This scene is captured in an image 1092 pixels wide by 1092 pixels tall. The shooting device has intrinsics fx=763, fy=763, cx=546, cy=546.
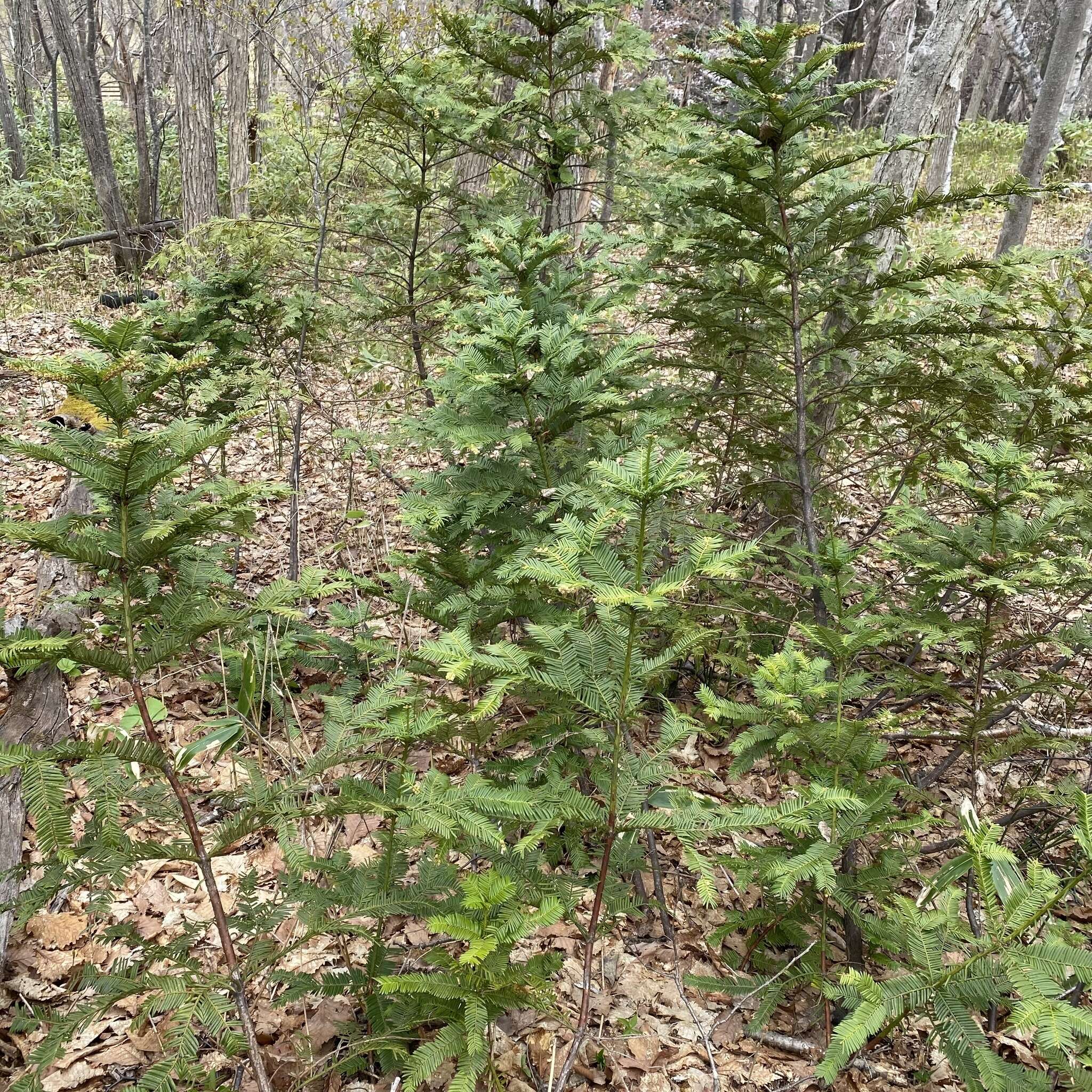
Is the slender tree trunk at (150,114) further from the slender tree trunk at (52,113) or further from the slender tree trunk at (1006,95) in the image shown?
the slender tree trunk at (1006,95)

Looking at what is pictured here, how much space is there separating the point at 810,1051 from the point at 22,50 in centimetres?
2119

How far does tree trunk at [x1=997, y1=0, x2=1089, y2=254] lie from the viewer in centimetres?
654

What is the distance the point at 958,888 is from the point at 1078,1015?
0.60m

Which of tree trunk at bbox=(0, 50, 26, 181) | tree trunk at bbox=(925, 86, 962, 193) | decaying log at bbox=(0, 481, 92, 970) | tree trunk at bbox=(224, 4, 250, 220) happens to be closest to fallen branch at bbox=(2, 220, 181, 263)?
tree trunk at bbox=(224, 4, 250, 220)

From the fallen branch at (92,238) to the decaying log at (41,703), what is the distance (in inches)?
302

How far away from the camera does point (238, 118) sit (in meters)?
10.9

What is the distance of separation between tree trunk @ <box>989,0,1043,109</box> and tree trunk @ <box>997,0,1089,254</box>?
11401mm

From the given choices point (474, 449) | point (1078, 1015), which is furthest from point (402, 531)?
point (1078, 1015)

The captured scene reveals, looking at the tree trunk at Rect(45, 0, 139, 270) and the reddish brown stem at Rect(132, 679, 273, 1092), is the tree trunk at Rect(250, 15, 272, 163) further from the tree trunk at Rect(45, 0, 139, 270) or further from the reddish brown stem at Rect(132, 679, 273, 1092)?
the reddish brown stem at Rect(132, 679, 273, 1092)

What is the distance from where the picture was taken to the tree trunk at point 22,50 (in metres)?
15.3

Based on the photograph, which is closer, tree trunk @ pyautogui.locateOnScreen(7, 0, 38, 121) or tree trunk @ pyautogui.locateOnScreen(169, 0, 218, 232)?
tree trunk @ pyautogui.locateOnScreen(169, 0, 218, 232)

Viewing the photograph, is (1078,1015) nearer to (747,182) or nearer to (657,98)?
(747,182)

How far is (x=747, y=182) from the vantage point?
10.6 ft

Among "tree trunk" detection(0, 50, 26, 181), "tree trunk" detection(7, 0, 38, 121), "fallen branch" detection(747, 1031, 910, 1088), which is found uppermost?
"tree trunk" detection(7, 0, 38, 121)
